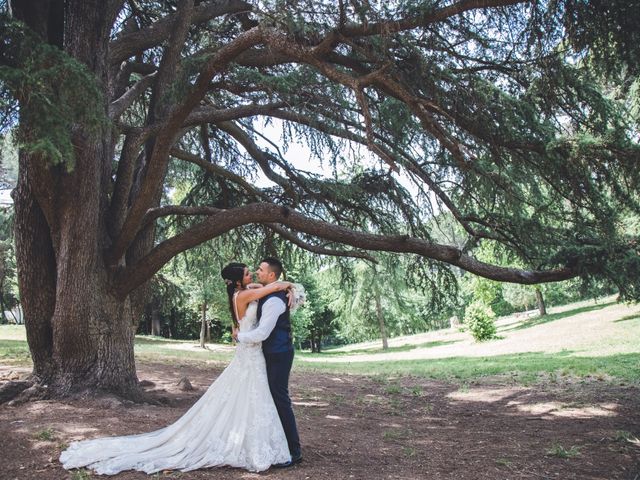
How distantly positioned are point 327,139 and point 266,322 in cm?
412

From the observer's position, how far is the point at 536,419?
6922mm

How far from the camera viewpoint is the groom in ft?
14.5

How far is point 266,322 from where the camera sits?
14.5 feet

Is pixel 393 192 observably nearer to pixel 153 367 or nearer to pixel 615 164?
pixel 615 164

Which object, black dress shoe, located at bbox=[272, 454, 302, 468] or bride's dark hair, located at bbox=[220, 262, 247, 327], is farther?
bride's dark hair, located at bbox=[220, 262, 247, 327]

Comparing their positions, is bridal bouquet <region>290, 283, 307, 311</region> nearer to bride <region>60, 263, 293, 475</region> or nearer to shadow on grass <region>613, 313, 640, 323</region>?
bride <region>60, 263, 293, 475</region>

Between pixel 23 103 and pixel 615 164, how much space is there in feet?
18.1

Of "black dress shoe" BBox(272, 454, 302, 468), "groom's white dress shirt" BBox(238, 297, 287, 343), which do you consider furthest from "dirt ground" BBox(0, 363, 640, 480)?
"groom's white dress shirt" BBox(238, 297, 287, 343)

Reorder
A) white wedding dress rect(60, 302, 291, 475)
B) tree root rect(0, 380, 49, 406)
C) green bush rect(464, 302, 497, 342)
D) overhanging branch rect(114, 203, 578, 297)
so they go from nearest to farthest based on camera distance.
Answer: white wedding dress rect(60, 302, 291, 475), tree root rect(0, 380, 49, 406), overhanging branch rect(114, 203, 578, 297), green bush rect(464, 302, 497, 342)

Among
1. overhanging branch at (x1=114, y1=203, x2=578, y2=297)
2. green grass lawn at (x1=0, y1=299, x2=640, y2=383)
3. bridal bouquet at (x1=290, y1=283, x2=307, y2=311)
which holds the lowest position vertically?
green grass lawn at (x1=0, y1=299, x2=640, y2=383)

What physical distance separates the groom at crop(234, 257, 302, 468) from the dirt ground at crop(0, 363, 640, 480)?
0.35 m

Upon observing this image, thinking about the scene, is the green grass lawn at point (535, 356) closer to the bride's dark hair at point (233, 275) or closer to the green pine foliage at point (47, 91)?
the bride's dark hair at point (233, 275)

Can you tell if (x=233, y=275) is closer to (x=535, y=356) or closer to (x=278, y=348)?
(x=278, y=348)

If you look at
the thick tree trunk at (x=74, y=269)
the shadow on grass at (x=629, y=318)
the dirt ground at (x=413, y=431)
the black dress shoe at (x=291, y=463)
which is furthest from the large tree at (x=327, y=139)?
the shadow on grass at (x=629, y=318)
